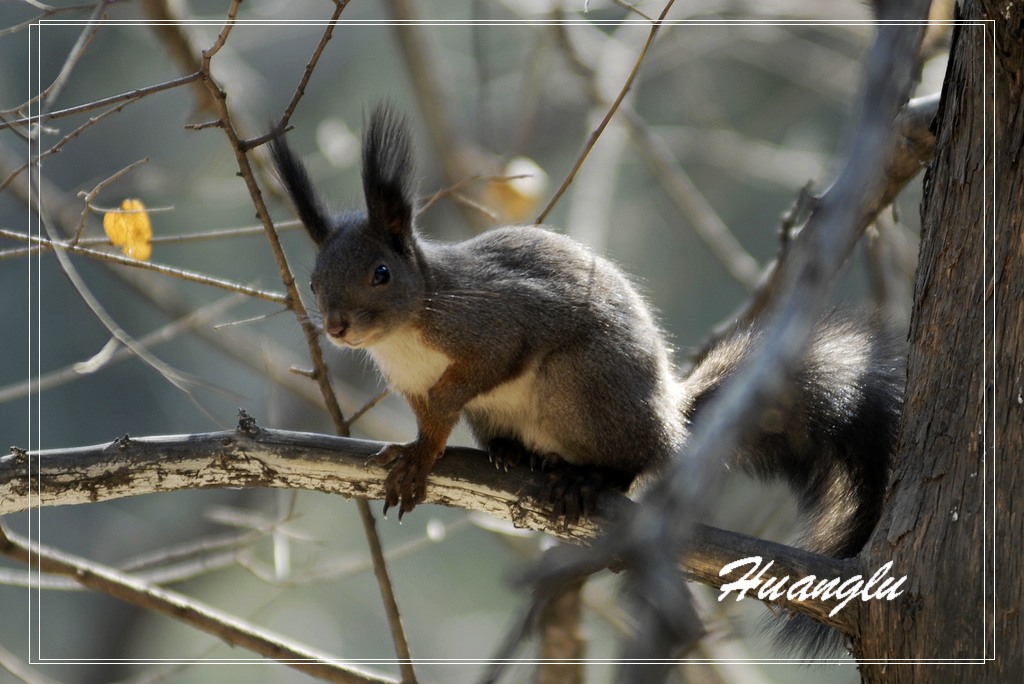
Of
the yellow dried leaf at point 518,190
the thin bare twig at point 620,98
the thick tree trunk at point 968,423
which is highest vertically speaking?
the yellow dried leaf at point 518,190

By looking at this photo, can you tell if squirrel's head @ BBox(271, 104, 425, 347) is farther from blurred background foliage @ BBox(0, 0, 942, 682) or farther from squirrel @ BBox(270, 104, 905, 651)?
blurred background foliage @ BBox(0, 0, 942, 682)

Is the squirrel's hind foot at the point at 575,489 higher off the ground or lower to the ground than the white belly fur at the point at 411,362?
lower

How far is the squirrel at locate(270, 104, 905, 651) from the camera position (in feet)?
7.59

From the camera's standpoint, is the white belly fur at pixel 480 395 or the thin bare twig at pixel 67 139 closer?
the thin bare twig at pixel 67 139

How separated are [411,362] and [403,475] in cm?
38

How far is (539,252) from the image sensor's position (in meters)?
2.68

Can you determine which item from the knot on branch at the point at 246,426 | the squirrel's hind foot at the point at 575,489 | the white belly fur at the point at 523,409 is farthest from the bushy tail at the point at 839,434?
the knot on branch at the point at 246,426

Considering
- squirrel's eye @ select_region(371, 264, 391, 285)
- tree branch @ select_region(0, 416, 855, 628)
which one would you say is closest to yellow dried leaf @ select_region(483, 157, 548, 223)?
squirrel's eye @ select_region(371, 264, 391, 285)

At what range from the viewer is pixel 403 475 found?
229 centimetres

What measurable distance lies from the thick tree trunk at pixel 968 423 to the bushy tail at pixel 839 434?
0.38 meters

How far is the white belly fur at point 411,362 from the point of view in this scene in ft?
8.36

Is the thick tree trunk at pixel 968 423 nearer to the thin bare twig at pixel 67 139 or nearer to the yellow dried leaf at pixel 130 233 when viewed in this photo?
the thin bare twig at pixel 67 139

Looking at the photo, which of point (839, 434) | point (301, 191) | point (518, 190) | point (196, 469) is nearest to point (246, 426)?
point (196, 469)

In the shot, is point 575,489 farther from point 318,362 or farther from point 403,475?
point 318,362
